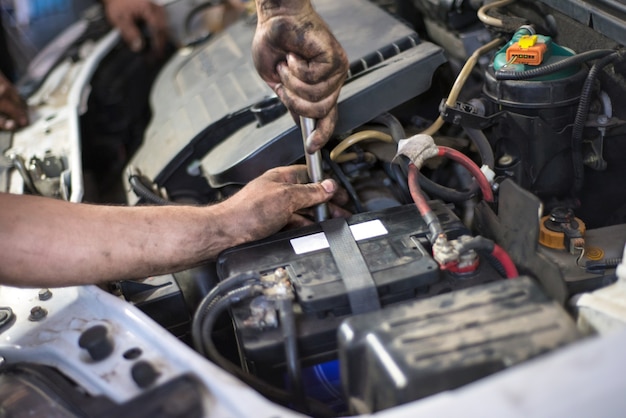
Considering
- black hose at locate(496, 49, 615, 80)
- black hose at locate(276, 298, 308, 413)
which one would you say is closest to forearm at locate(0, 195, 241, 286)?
black hose at locate(276, 298, 308, 413)

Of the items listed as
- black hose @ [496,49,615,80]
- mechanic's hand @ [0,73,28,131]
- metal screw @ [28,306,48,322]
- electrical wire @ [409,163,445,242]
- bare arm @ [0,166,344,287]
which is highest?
black hose @ [496,49,615,80]

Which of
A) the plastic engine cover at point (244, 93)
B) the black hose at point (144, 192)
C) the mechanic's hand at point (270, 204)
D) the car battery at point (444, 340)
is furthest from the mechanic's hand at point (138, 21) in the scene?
the car battery at point (444, 340)

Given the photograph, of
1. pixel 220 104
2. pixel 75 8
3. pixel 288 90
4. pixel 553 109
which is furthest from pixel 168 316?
pixel 75 8

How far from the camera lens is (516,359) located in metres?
0.83

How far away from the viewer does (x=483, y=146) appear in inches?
56.0

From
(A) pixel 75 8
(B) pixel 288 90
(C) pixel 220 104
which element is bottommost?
(A) pixel 75 8

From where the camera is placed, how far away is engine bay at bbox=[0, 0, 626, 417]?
88 centimetres

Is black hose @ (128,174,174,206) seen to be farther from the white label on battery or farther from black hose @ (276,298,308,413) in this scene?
black hose @ (276,298,308,413)

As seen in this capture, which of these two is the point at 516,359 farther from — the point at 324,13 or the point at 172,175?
the point at 324,13

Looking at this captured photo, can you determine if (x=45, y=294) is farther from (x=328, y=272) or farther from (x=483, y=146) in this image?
(x=483, y=146)

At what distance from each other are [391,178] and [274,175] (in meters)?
0.30

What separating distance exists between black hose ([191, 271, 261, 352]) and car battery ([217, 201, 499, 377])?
0.11 feet

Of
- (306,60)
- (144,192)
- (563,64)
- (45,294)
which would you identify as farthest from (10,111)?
(563,64)

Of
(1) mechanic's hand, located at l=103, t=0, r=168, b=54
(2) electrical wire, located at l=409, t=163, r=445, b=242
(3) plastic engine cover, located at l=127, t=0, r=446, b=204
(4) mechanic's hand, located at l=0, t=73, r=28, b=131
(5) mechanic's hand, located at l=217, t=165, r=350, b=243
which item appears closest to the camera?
(2) electrical wire, located at l=409, t=163, r=445, b=242
